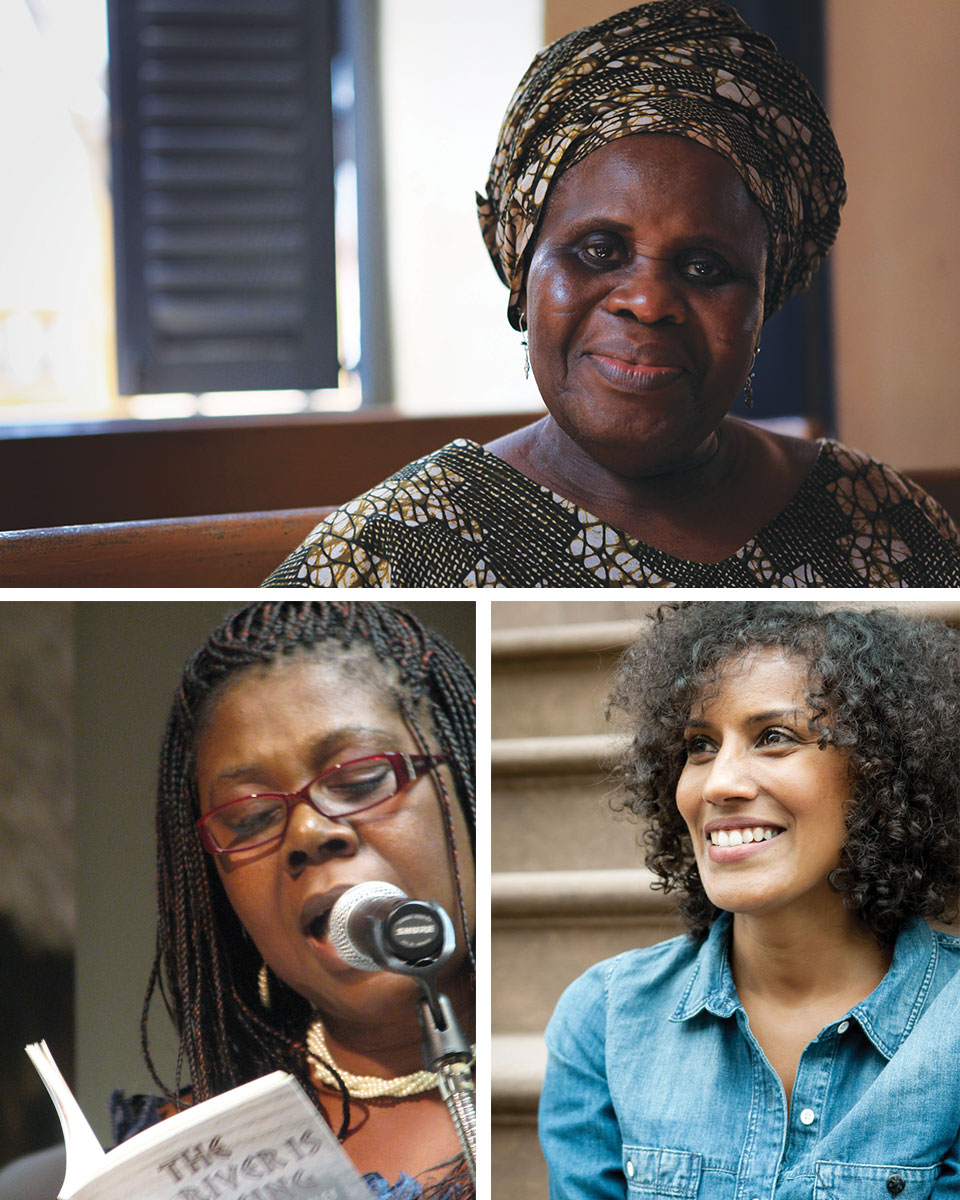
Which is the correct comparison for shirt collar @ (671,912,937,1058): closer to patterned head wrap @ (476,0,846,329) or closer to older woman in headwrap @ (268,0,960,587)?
older woman in headwrap @ (268,0,960,587)

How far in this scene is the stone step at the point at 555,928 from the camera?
2.74ft

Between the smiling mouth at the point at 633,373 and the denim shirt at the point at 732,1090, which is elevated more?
the smiling mouth at the point at 633,373

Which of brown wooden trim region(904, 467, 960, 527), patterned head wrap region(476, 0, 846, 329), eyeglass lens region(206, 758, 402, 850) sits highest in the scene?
patterned head wrap region(476, 0, 846, 329)

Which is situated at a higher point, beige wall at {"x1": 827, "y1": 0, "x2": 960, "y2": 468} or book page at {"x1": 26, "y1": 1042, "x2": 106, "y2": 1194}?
beige wall at {"x1": 827, "y1": 0, "x2": 960, "y2": 468}

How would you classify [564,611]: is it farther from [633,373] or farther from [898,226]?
[898,226]

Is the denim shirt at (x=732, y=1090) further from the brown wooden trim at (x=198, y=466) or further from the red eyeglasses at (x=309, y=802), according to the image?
the brown wooden trim at (x=198, y=466)

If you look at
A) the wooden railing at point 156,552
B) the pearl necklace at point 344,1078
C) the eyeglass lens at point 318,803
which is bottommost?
the pearl necklace at point 344,1078

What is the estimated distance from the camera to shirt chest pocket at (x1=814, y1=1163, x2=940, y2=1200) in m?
0.65

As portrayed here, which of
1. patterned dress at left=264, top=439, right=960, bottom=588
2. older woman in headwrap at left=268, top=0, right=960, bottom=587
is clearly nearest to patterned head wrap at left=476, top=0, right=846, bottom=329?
older woman in headwrap at left=268, top=0, right=960, bottom=587

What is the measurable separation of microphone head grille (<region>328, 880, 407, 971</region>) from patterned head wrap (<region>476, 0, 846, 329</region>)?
0.34m

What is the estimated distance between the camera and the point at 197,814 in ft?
2.34

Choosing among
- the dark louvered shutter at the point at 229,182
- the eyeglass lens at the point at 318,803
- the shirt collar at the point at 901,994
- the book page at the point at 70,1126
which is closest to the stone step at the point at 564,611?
the eyeglass lens at the point at 318,803

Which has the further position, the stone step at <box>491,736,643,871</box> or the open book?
the stone step at <box>491,736,643,871</box>

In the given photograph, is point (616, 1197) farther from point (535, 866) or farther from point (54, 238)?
point (54, 238)
